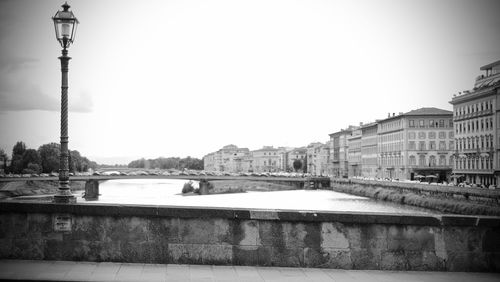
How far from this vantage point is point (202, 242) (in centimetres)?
988

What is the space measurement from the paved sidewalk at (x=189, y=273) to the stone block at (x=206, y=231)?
0.47 metres

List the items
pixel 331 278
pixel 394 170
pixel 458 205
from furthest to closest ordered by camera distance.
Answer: pixel 394 170 → pixel 458 205 → pixel 331 278

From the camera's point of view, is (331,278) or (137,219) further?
(137,219)

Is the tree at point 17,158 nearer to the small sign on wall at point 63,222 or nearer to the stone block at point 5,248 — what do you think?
the stone block at point 5,248

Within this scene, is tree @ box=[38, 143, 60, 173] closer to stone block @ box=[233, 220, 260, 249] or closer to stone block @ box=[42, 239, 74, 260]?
stone block @ box=[42, 239, 74, 260]

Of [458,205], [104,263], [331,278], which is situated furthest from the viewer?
[458,205]

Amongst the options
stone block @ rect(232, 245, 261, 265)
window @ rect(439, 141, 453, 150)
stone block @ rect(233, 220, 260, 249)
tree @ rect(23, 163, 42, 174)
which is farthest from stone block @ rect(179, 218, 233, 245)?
tree @ rect(23, 163, 42, 174)

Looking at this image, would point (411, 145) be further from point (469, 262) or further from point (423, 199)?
point (469, 262)

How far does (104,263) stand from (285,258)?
3139mm

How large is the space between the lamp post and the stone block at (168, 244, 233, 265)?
10.1 ft

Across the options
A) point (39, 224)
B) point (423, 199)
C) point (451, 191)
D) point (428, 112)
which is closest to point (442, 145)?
point (428, 112)

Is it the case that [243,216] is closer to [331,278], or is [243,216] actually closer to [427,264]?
[331,278]

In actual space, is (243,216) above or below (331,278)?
above

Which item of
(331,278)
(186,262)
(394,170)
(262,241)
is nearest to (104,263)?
(186,262)
